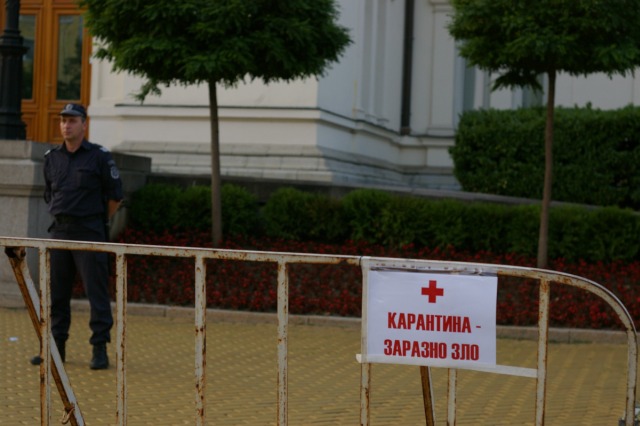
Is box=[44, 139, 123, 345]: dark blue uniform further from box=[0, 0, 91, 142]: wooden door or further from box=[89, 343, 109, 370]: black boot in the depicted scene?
box=[0, 0, 91, 142]: wooden door

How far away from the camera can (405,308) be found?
5.57m

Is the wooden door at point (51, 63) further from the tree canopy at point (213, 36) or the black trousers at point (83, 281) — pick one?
the black trousers at point (83, 281)

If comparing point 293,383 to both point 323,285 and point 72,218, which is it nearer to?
point 72,218

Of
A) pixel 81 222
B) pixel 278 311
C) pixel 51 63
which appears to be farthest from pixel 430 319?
pixel 51 63

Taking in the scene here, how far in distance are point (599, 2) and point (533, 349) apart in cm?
455

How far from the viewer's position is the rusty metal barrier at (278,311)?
5473mm

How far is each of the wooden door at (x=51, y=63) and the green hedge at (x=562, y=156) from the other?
7.25 m

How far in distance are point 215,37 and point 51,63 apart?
808 cm

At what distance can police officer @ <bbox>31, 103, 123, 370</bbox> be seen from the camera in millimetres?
9430

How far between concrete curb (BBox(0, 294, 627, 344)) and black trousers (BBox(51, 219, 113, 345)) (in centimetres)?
339

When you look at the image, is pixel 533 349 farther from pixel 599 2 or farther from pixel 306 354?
pixel 599 2

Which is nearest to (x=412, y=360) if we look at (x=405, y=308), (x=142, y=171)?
(x=405, y=308)

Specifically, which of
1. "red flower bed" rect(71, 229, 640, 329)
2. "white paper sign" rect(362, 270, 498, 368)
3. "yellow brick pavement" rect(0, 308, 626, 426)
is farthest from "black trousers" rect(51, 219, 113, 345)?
"white paper sign" rect(362, 270, 498, 368)

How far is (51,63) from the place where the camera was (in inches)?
859
